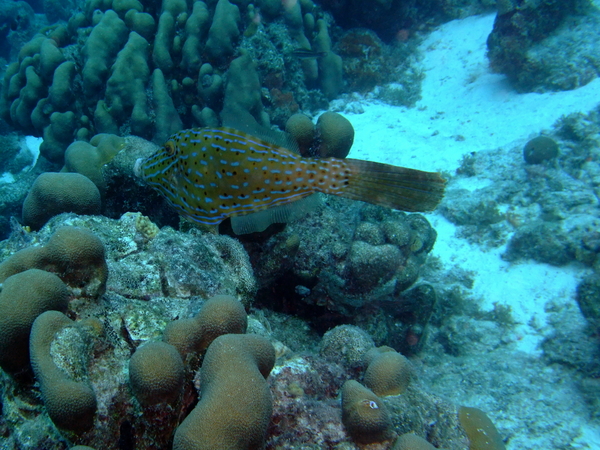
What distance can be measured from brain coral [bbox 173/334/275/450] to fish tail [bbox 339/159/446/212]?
174 cm

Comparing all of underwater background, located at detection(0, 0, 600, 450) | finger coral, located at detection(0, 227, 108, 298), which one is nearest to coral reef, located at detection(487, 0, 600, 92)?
underwater background, located at detection(0, 0, 600, 450)

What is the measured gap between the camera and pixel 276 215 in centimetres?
390

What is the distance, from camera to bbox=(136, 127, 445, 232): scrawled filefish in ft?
10.6

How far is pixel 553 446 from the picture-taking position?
581cm

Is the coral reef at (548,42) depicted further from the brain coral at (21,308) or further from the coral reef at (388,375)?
the brain coral at (21,308)

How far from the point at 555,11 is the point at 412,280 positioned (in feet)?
44.2

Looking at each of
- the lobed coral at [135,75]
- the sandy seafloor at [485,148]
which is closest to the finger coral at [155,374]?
the sandy seafloor at [485,148]

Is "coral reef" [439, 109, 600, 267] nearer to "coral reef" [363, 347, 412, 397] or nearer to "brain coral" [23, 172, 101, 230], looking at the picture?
"coral reef" [363, 347, 412, 397]

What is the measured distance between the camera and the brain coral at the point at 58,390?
2.04m

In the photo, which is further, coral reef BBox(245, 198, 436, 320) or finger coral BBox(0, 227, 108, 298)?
coral reef BBox(245, 198, 436, 320)

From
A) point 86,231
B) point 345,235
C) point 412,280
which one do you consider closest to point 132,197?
point 86,231

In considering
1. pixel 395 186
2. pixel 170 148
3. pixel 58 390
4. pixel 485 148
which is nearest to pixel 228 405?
pixel 58 390

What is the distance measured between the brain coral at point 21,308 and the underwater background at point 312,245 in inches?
0.5

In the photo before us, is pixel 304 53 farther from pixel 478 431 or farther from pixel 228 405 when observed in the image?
pixel 228 405
